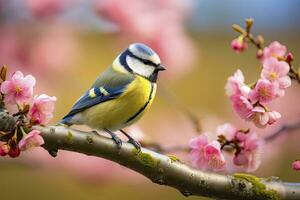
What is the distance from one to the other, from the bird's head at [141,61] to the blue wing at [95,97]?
0.05m

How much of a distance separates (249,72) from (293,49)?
25.2 inches

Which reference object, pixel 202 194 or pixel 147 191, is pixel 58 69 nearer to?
pixel 202 194

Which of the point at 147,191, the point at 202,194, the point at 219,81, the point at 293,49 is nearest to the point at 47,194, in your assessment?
the point at 147,191

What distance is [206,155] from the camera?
98 cm

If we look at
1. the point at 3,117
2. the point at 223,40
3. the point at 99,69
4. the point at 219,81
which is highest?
the point at 223,40

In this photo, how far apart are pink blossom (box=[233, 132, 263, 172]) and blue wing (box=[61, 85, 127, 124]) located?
0.76ft

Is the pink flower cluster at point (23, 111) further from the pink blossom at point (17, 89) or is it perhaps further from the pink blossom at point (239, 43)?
the pink blossom at point (239, 43)

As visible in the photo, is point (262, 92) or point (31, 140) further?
point (262, 92)

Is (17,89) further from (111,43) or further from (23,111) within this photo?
(111,43)

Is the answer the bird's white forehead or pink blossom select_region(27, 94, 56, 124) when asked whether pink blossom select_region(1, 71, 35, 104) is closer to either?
pink blossom select_region(27, 94, 56, 124)

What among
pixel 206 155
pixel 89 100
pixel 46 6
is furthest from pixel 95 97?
pixel 46 6

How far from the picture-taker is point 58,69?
5.86 feet

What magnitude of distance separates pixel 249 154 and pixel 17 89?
375 millimetres

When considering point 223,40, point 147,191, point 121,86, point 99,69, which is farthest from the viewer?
point 223,40
